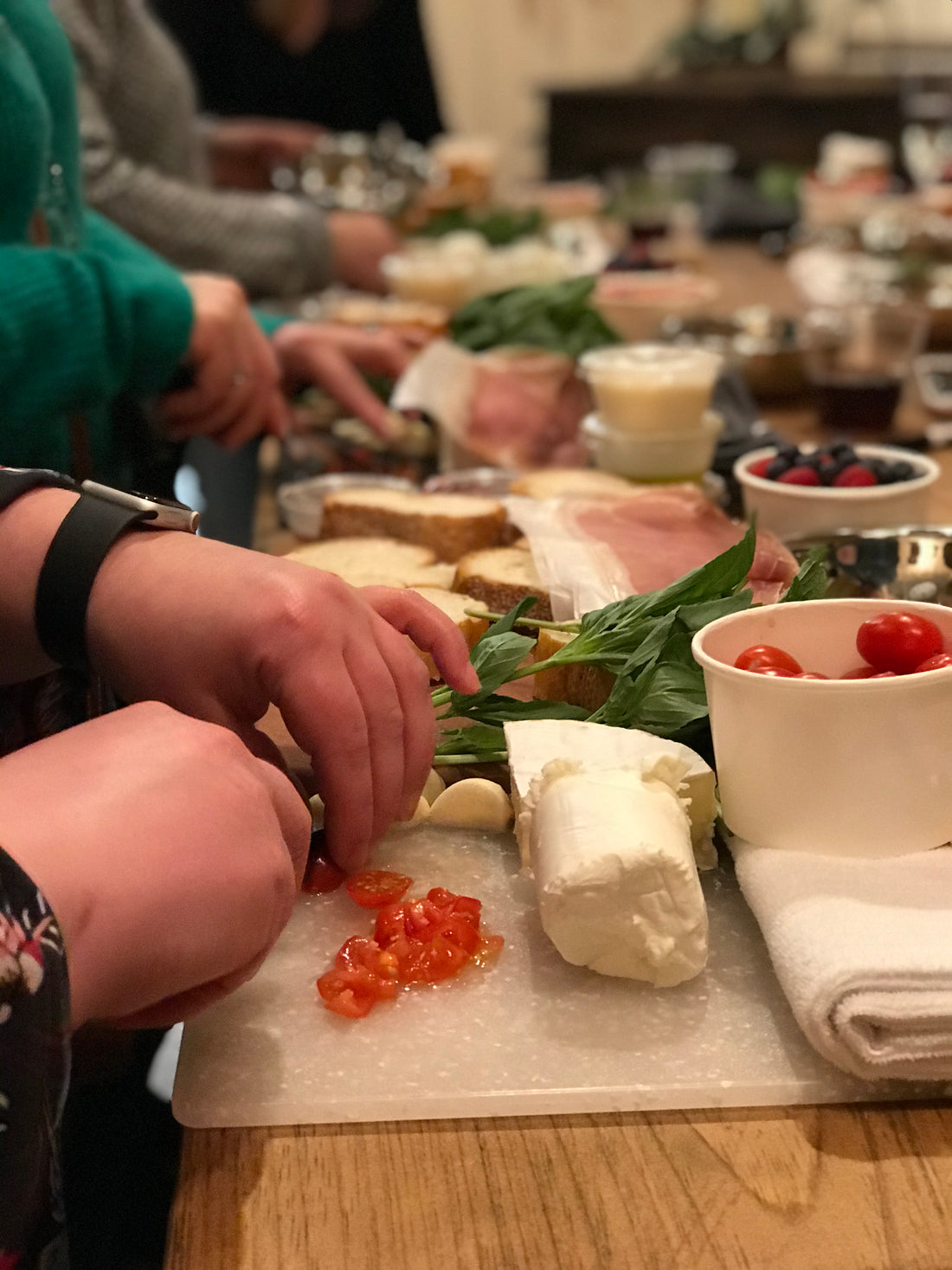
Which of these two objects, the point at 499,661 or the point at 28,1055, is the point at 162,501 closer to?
the point at 499,661

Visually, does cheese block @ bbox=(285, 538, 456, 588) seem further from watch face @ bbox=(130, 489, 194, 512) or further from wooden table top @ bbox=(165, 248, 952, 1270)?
wooden table top @ bbox=(165, 248, 952, 1270)

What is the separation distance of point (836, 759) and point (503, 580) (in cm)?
55

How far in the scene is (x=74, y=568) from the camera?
0.88m

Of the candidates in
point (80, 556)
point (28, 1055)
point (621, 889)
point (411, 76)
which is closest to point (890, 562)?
point (621, 889)

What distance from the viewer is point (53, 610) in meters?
0.89

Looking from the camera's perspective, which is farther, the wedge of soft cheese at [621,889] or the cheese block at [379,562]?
the cheese block at [379,562]

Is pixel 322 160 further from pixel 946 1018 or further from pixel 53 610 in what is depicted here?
pixel 946 1018

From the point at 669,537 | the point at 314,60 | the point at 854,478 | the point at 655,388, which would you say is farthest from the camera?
the point at 314,60

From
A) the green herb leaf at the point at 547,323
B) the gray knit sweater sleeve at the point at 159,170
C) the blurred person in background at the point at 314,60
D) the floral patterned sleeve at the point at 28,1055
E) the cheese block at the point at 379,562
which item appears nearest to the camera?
the floral patterned sleeve at the point at 28,1055

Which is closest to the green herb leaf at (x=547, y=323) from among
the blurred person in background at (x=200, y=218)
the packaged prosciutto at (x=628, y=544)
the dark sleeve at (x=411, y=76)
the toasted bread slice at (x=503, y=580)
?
the blurred person in background at (x=200, y=218)

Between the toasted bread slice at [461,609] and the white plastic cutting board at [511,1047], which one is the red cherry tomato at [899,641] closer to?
the white plastic cutting board at [511,1047]

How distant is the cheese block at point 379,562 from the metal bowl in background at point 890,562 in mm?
382

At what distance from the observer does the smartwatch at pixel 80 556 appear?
88 centimetres

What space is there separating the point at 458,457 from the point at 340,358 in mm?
299
